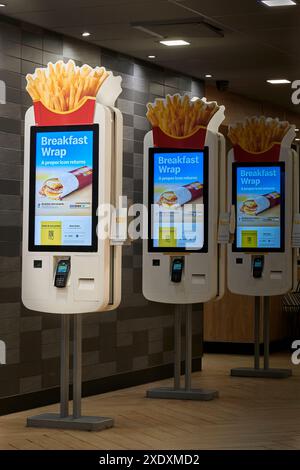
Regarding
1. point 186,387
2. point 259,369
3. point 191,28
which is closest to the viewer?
point 191,28

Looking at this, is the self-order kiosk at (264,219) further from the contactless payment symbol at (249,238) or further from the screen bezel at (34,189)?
the screen bezel at (34,189)

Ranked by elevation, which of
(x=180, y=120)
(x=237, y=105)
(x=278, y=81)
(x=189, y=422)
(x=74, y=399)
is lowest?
(x=189, y=422)

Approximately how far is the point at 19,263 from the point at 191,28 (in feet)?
7.73

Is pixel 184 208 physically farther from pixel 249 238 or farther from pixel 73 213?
pixel 249 238

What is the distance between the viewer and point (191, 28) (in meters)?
8.27

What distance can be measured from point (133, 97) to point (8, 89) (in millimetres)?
2060

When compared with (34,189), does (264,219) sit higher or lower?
lower

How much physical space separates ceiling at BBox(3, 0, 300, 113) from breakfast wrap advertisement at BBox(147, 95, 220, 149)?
1.88 feet

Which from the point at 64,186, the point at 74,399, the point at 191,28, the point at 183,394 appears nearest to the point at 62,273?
the point at 64,186

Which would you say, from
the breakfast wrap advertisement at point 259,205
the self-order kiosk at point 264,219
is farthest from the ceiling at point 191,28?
the breakfast wrap advertisement at point 259,205

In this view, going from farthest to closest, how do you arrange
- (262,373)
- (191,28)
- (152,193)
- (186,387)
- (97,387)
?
(262,373) → (97,387) → (186,387) → (152,193) → (191,28)

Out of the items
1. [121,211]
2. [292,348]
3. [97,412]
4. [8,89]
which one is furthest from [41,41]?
[292,348]

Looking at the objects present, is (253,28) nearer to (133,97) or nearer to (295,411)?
(133,97)

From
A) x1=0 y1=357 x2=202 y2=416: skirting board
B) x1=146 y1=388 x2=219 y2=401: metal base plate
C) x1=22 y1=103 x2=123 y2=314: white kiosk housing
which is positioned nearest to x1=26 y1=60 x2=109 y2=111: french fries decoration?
x1=22 y1=103 x2=123 y2=314: white kiosk housing
